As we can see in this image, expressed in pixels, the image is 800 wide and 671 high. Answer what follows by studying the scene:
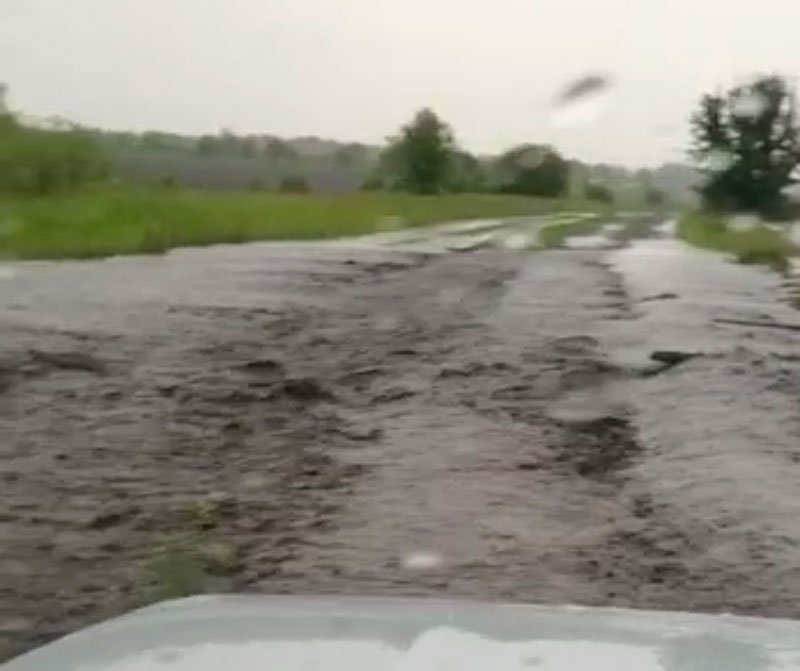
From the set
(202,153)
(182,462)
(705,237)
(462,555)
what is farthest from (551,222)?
(462,555)

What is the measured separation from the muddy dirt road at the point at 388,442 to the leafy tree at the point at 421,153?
58 cm

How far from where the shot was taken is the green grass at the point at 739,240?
19.0 feet

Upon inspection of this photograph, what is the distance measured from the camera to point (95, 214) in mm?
5789

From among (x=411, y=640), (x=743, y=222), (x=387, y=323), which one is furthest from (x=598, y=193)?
(x=411, y=640)

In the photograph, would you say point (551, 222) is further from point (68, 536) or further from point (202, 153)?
point (68, 536)

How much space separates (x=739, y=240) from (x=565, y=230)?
3.21 ft

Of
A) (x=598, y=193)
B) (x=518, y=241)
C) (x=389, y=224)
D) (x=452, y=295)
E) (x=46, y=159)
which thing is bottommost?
(x=452, y=295)

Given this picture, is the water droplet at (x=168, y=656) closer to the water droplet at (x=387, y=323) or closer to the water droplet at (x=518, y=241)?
the water droplet at (x=387, y=323)

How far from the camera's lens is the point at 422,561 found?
334 cm

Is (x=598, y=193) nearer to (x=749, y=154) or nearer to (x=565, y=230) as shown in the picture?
(x=749, y=154)

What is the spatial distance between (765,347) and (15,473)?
2.67 metres

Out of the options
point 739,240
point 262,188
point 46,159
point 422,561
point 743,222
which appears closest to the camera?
point 422,561

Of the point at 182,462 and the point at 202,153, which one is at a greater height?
the point at 202,153

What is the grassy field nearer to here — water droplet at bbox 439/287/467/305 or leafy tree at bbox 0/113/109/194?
leafy tree at bbox 0/113/109/194
